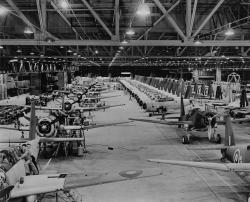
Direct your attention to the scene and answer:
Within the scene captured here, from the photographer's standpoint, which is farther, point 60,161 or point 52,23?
point 52,23

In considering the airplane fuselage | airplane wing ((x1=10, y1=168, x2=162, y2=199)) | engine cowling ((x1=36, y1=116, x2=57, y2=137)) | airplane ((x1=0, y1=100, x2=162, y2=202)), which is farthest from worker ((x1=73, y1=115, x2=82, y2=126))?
airplane wing ((x1=10, y1=168, x2=162, y2=199))

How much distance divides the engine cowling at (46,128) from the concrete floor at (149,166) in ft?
4.09

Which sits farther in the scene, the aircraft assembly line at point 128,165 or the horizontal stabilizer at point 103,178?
the aircraft assembly line at point 128,165

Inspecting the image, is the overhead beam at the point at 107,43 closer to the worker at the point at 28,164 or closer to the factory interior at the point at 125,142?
the factory interior at the point at 125,142

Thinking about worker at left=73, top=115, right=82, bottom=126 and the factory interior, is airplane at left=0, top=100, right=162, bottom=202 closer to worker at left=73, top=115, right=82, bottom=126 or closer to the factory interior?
the factory interior

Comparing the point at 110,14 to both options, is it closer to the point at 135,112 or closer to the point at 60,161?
the point at 60,161

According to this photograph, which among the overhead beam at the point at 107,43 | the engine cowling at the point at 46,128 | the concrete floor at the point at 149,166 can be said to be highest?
the overhead beam at the point at 107,43

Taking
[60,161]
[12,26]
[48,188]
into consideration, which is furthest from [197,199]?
[12,26]

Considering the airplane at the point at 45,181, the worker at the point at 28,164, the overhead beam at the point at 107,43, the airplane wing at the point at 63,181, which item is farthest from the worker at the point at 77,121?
the airplane wing at the point at 63,181

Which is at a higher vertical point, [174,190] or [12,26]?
[12,26]

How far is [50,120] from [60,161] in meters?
1.96

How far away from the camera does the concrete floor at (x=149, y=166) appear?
11.3m

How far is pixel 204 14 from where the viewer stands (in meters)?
21.7

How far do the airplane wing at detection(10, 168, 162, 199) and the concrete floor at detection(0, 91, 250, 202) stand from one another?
2238 mm
